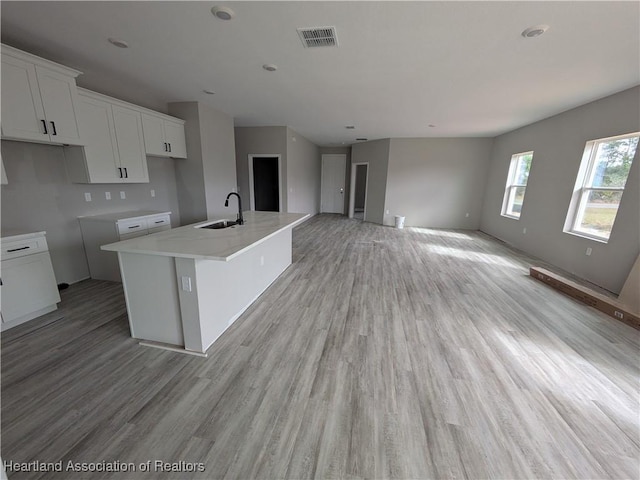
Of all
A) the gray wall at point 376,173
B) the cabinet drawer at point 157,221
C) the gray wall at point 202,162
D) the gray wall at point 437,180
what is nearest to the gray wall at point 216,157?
the gray wall at point 202,162

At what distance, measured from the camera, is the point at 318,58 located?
2.68 metres

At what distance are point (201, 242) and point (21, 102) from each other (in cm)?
229

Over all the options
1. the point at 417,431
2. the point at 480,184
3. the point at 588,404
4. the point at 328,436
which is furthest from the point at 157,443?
the point at 480,184

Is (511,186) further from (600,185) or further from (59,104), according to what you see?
(59,104)

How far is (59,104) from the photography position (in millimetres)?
2652

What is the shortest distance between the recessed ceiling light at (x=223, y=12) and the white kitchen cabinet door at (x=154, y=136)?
8.06 ft

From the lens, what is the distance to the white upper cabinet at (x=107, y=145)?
9.80ft

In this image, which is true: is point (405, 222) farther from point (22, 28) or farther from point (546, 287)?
point (22, 28)

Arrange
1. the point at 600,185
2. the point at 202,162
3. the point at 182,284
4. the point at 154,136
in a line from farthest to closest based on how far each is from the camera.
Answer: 1. the point at 202,162
2. the point at 154,136
3. the point at 600,185
4. the point at 182,284

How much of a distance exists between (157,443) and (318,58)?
3460 mm

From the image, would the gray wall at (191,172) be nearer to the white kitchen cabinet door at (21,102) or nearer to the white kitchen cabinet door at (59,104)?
the white kitchen cabinet door at (59,104)

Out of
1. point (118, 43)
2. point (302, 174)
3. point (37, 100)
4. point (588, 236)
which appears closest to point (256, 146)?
point (302, 174)

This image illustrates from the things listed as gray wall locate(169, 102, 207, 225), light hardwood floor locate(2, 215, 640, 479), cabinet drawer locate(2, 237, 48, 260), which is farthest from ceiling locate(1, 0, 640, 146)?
light hardwood floor locate(2, 215, 640, 479)

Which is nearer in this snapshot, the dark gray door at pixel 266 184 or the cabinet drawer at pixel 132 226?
the cabinet drawer at pixel 132 226
